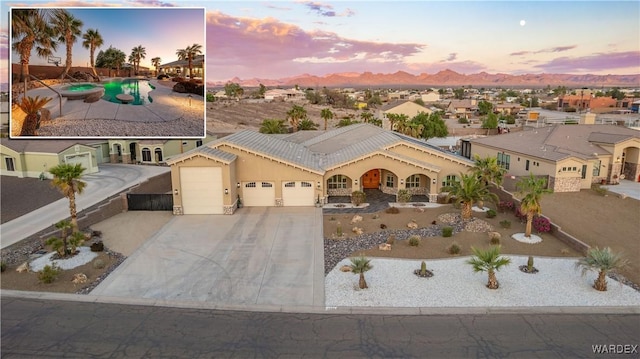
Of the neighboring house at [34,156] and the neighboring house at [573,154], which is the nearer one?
the neighboring house at [573,154]

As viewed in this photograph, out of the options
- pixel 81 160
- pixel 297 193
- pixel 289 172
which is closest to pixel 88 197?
pixel 81 160

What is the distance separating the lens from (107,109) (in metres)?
16.3

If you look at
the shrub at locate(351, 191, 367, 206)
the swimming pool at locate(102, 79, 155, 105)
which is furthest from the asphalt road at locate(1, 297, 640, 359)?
the shrub at locate(351, 191, 367, 206)

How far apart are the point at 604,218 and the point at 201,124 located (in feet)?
85.4

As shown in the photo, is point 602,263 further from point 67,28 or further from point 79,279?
point 67,28

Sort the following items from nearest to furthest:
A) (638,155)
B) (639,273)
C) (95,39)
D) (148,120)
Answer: (95,39)
(148,120)
(639,273)
(638,155)

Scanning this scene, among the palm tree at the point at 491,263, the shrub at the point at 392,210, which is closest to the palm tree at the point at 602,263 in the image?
the palm tree at the point at 491,263

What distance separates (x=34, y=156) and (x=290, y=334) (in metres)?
36.1

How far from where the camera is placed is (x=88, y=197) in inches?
1278

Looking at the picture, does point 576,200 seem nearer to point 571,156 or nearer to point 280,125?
point 571,156

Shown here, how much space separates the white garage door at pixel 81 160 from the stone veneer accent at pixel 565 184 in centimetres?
4222

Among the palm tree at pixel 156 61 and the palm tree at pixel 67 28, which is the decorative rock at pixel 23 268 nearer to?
the palm tree at pixel 67 28

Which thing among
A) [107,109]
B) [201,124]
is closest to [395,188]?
[201,124]

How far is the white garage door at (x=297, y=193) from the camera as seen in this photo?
3073 cm
